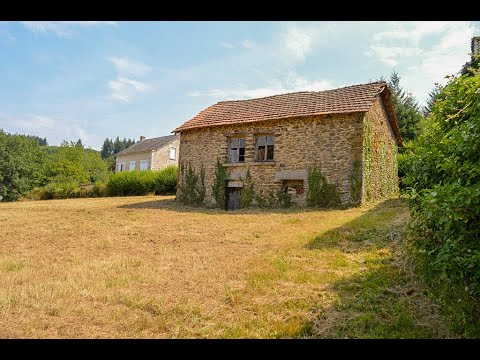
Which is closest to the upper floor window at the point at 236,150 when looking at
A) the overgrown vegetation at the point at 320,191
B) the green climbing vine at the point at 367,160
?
the overgrown vegetation at the point at 320,191

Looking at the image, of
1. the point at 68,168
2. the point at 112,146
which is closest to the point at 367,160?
the point at 68,168

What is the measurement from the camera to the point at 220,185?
16906mm

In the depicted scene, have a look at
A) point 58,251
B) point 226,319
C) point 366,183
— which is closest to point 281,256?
point 226,319

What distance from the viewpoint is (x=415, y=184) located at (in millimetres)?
4840

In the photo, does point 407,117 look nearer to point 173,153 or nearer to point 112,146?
point 173,153

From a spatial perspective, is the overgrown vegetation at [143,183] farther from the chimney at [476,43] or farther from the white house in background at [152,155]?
the chimney at [476,43]

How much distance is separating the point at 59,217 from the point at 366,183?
1293cm

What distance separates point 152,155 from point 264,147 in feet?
67.2

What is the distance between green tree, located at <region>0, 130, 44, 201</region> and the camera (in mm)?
44594

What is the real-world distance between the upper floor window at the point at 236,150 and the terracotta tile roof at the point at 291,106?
100cm

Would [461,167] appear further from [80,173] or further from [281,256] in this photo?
[80,173]

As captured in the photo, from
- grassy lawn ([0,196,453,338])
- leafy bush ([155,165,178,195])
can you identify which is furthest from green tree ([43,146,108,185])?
grassy lawn ([0,196,453,338])

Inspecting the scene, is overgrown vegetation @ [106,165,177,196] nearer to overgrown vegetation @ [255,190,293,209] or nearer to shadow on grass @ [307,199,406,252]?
overgrown vegetation @ [255,190,293,209]
